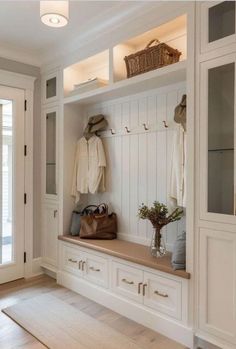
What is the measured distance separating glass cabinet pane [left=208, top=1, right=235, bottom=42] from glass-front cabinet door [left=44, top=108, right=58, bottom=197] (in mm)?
1954

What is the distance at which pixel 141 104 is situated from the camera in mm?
2852

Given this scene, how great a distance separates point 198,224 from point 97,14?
6.41 feet

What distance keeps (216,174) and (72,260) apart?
1844mm

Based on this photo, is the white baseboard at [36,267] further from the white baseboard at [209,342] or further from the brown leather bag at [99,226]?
the white baseboard at [209,342]

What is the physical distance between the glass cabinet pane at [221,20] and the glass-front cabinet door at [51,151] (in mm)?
1954

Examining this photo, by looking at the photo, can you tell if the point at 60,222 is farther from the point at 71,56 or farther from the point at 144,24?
the point at 144,24

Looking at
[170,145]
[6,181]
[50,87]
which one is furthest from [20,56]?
[170,145]

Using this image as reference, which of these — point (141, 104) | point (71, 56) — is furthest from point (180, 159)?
point (71, 56)

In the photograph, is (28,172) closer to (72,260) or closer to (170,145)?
(72,260)

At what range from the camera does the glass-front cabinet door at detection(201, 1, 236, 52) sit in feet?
6.11

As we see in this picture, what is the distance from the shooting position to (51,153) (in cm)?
346

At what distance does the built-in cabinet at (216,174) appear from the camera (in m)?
1.86

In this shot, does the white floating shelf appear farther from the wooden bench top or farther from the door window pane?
the wooden bench top

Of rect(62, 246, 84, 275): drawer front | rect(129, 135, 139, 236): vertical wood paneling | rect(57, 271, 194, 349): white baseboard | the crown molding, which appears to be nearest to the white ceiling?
the crown molding
